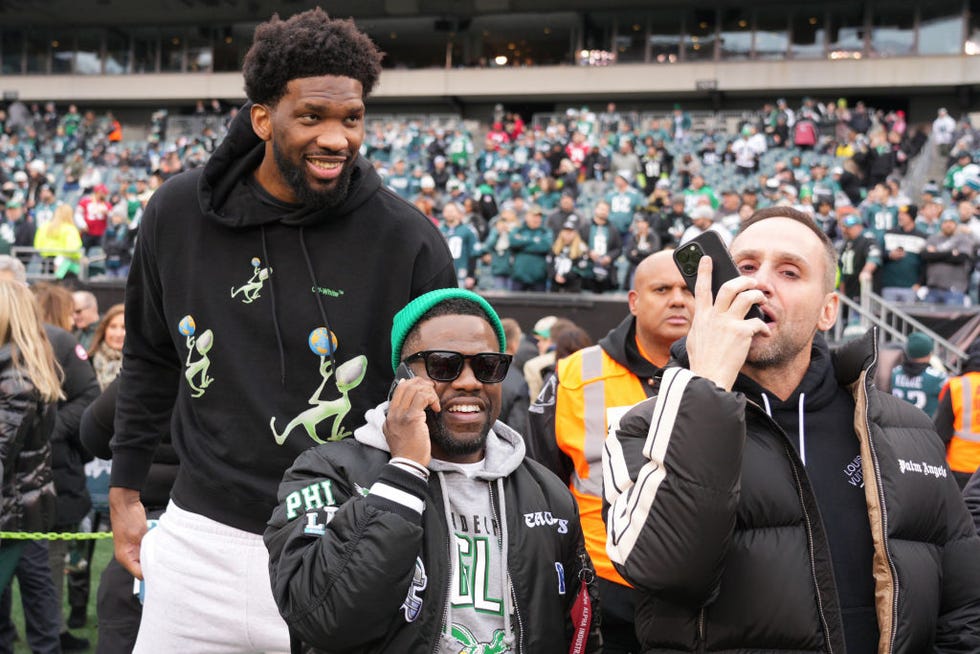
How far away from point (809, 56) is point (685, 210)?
17221 millimetres

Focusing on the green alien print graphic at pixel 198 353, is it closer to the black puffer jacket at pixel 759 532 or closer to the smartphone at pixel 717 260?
the black puffer jacket at pixel 759 532

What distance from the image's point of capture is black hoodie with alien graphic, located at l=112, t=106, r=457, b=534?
2.67 meters

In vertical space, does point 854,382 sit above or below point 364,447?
above

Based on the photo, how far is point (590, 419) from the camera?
12.5ft

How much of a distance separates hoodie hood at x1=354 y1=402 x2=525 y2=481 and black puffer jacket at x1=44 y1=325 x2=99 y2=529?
129 inches

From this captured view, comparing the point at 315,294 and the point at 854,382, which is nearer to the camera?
the point at 854,382

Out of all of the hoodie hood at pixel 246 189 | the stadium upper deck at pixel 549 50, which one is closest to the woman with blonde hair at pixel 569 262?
the hoodie hood at pixel 246 189

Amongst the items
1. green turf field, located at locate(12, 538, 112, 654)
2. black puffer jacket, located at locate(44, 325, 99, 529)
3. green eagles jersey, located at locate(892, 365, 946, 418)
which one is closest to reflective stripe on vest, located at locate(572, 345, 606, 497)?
green turf field, located at locate(12, 538, 112, 654)

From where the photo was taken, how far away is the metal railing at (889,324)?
12156 millimetres

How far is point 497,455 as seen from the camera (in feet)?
8.29

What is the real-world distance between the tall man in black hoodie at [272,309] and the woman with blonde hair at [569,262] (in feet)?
38.5

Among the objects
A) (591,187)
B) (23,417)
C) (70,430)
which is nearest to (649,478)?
(23,417)

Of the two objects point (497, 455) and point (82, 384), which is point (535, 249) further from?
point (497, 455)

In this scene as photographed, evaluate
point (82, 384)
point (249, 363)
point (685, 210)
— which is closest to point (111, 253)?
point (685, 210)
